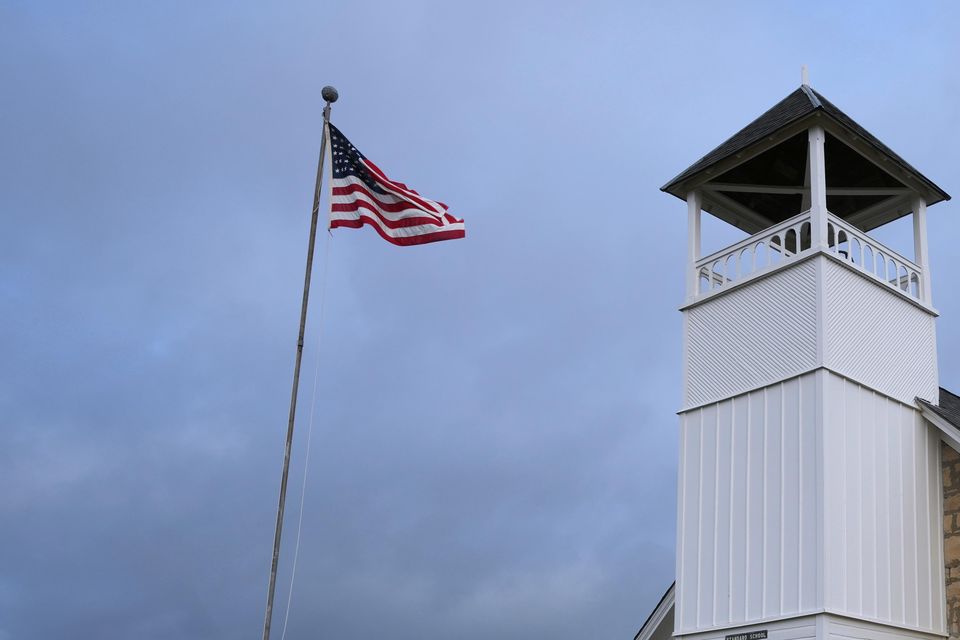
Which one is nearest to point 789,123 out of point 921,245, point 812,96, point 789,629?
point 812,96

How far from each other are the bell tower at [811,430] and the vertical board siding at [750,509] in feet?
0.08

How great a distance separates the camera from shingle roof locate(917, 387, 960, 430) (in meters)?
18.6

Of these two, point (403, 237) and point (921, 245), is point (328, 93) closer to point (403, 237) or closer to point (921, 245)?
point (403, 237)

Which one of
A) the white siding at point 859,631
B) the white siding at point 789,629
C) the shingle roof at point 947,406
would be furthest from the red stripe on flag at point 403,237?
the shingle roof at point 947,406

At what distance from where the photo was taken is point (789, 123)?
63.6ft

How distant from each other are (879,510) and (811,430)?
1.70 m

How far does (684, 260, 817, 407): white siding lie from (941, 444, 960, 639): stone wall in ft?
10.6

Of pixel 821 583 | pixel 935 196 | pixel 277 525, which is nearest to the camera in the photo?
pixel 277 525

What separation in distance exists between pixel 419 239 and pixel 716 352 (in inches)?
223

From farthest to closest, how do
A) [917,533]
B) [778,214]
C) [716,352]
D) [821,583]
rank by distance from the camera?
[778,214] → [716,352] → [917,533] → [821,583]

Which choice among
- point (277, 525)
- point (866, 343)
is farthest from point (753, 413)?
point (277, 525)

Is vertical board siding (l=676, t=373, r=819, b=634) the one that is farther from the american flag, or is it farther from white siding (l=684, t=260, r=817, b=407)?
the american flag

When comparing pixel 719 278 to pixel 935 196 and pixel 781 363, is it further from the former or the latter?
pixel 935 196

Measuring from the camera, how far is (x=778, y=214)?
23422 mm
